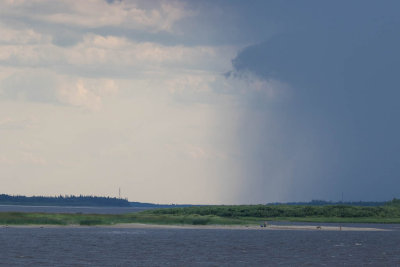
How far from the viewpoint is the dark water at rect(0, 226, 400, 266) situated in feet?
232

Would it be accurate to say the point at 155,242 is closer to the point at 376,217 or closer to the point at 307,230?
the point at 307,230

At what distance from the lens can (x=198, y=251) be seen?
83188mm

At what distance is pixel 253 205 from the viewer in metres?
185

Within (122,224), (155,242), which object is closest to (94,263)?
(155,242)

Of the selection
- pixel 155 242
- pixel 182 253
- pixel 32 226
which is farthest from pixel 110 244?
pixel 32 226

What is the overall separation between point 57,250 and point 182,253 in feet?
45.4

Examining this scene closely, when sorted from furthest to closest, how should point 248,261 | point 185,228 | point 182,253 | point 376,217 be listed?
point 376,217, point 185,228, point 182,253, point 248,261

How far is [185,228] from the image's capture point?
148 m

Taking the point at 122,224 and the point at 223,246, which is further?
the point at 122,224

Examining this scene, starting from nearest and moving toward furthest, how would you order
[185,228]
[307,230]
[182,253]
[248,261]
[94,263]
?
[94,263], [248,261], [182,253], [307,230], [185,228]

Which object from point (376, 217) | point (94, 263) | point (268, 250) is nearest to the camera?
point (94, 263)

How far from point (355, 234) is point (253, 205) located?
6066 cm

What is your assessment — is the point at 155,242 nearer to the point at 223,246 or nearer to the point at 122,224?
the point at 223,246

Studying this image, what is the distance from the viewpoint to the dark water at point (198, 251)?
70.7 meters
